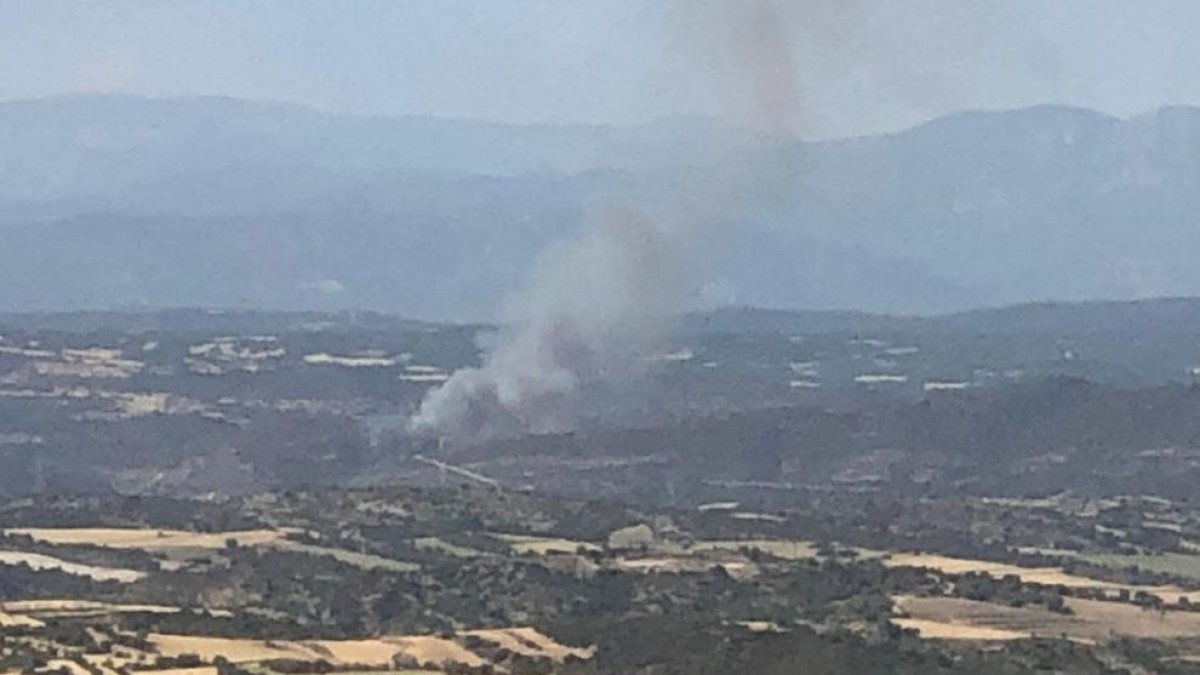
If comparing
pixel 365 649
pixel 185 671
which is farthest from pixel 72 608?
pixel 185 671

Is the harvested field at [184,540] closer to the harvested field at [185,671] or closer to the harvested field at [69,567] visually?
the harvested field at [69,567]

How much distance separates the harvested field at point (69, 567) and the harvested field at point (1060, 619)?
27024 millimetres

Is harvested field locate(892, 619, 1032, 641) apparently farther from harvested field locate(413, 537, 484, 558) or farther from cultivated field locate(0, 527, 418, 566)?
harvested field locate(413, 537, 484, 558)

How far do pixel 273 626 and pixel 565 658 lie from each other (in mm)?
10334

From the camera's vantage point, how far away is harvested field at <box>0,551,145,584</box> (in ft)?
352

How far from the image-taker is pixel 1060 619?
100m

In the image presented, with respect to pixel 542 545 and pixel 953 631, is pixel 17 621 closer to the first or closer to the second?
pixel 953 631

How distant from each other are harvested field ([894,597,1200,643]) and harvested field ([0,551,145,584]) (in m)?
27.0

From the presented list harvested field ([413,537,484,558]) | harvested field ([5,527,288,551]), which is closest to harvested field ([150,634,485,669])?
harvested field ([413,537,484,558])

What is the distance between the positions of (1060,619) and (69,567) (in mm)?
35820

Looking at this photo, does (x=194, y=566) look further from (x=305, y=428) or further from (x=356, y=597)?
(x=305, y=428)

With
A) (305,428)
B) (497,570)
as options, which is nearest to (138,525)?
(497,570)

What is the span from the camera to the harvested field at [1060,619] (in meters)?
96.9

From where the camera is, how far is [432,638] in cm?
8881
